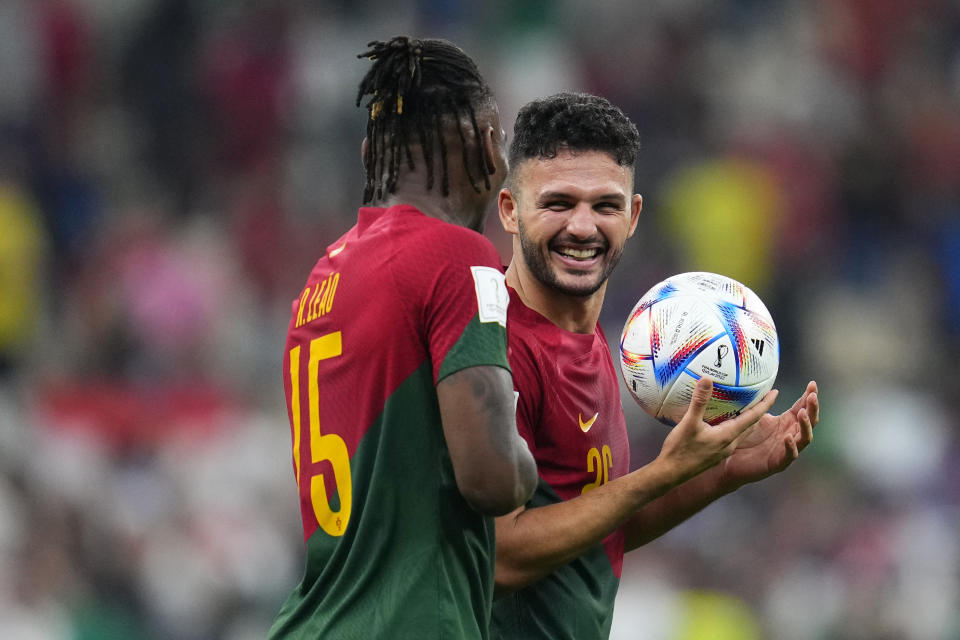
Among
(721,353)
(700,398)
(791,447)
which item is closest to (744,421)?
(700,398)

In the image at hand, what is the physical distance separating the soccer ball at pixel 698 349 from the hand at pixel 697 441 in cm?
30

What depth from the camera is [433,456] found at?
3293 millimetres

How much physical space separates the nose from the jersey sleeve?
85cm

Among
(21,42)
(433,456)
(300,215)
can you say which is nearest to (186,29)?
(21,42)

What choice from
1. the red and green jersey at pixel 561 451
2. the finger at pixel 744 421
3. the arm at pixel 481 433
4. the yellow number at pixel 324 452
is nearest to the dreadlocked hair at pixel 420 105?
the yellow number at pixel 324 452

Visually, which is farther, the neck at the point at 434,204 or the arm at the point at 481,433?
the neck at the point at 434,204

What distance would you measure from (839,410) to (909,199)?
8.02 feet

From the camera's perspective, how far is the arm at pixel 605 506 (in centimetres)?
375

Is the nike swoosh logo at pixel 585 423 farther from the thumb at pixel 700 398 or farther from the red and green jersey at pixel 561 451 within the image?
the thumb at pixel 700 398

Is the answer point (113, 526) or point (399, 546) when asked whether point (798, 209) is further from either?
point (399, 546)

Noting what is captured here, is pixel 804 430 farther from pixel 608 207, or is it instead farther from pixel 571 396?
pixel 608 207

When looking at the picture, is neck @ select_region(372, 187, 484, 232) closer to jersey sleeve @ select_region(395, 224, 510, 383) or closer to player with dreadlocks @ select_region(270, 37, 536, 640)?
player with dreadlocks @ select_region(270, 37, 536, 640)

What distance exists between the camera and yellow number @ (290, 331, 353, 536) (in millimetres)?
3373

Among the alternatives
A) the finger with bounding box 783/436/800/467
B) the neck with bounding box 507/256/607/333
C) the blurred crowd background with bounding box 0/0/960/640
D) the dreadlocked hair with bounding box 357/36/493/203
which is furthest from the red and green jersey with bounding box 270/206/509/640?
the blurred crowd background with bounding box 0/0/960/640
